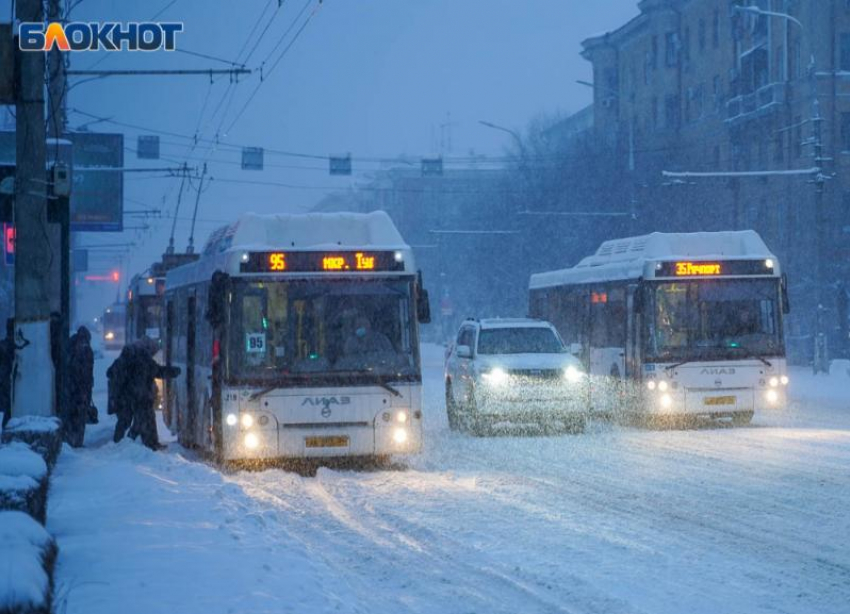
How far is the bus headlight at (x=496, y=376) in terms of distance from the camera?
2159 cm

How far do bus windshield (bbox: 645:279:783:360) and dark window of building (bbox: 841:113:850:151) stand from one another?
3801 cm

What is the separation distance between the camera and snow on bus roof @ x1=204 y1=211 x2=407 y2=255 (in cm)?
1675

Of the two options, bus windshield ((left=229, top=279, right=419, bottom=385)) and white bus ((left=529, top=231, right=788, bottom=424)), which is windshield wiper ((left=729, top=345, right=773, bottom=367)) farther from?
bus windshield ((left=229, top=279, right=419, bottom=385))

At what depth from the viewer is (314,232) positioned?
1702 centimetres

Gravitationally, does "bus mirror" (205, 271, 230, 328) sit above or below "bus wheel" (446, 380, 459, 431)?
above

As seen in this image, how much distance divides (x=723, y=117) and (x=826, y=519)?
5943 centimetres

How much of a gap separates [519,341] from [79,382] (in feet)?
24.4

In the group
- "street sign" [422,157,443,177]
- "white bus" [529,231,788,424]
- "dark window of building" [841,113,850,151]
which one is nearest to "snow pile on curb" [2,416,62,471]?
"white bus" [529,231,788,424]

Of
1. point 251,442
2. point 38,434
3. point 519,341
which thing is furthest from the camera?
point 519,341

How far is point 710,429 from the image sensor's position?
73.8 ft

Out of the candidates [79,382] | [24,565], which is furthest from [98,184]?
[24,565]

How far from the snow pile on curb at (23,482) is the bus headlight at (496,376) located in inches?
505

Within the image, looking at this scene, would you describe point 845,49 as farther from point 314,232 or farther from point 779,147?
point 314,232

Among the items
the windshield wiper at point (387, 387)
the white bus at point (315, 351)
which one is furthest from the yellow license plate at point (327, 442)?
the windshield wiper at point (387, 387)
